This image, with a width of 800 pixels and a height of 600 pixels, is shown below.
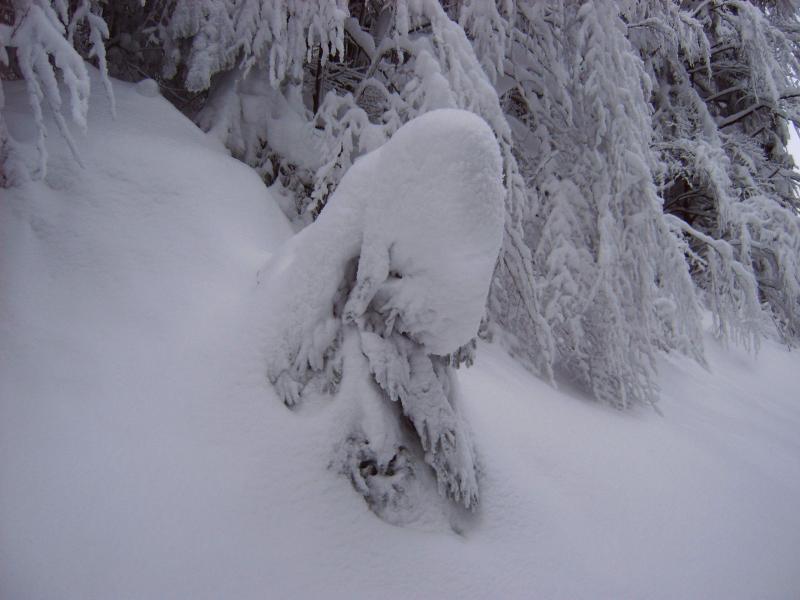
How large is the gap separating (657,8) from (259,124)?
3840 mm

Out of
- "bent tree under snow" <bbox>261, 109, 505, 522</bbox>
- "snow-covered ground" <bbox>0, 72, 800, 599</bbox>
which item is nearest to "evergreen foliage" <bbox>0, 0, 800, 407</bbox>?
"snow-covered ground" <bbox>0, 72, 800, 599</bbox>

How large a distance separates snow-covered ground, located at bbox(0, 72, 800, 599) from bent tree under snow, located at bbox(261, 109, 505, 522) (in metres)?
0.12

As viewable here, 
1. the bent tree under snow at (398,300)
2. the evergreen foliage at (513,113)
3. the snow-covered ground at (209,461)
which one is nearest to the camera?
the snow-covered ground at (209,461)

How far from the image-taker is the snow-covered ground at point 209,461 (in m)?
1.53

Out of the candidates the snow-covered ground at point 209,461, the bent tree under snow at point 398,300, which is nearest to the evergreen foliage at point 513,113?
the snow-covered ground at point 209,461

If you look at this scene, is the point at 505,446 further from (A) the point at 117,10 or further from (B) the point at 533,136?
(A) the point at 117,10

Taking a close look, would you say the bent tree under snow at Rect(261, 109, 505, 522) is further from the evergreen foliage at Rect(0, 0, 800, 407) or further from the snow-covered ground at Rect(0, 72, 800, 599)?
the evergreen foliage at Rect(0, 0, 800, 407)

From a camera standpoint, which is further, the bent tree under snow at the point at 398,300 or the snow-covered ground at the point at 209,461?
the bent tree under snow at the point at 398,300

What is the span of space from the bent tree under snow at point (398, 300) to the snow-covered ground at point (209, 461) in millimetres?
116

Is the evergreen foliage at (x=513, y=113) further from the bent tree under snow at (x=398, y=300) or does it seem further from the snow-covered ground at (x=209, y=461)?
the bent tree under snow at (x=398, y=300)

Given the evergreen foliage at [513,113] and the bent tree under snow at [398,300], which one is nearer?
the bent tree under snow at [398,300]

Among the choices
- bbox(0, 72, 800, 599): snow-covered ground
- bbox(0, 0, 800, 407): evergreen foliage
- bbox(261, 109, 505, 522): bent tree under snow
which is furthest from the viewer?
bbox(0, 0, 800, 407): evergreen foliage

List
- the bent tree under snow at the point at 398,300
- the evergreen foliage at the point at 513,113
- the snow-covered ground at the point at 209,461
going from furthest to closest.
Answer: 1. the evergreen foliage at the point at 513,113
2. the bent tree under snow at the point at 398,300
3. the snow-covered ground at the point at 209,461

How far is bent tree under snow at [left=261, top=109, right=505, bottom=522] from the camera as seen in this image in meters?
1.86
